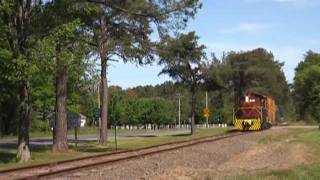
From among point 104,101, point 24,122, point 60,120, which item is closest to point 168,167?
point 24,122

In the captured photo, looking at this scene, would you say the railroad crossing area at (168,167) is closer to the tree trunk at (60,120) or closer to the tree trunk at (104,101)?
the tree trunk at (60,120)

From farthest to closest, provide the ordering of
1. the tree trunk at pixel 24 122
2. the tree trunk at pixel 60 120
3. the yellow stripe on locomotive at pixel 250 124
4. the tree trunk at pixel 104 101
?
the yellow stripe on locomotive at pixel 250 124, the tree trunk at pixel 104 101, the tree trunk at pixel 60 120, the tree trunk at pixel 24 122

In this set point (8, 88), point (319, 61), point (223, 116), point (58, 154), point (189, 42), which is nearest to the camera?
point (58, 154)

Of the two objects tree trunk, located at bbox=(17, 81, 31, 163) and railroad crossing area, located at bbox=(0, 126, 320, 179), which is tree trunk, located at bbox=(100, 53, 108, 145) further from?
tree trunk, located at bbox=(17, 81, 31, 163)

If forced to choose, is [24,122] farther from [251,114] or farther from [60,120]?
[251,114]

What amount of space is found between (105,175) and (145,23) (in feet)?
73.5

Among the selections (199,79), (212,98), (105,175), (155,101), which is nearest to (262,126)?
(199,79)

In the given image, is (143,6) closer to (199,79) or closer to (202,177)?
(202,177)

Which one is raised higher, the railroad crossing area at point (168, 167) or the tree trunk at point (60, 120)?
the tree trunk at point (60, 120)

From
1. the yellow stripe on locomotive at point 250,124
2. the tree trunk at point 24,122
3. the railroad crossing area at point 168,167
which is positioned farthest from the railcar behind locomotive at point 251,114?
the tree trunk at point 24,122

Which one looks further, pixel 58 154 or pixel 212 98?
pixel 212 98

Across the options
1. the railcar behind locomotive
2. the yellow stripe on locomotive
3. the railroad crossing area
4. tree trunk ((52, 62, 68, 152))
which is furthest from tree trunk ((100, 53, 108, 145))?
the yellow stripe on locomotive

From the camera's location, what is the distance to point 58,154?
33219 millimetres

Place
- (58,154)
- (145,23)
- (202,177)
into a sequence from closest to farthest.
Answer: (202,177)
(58,154)
(145,23)
